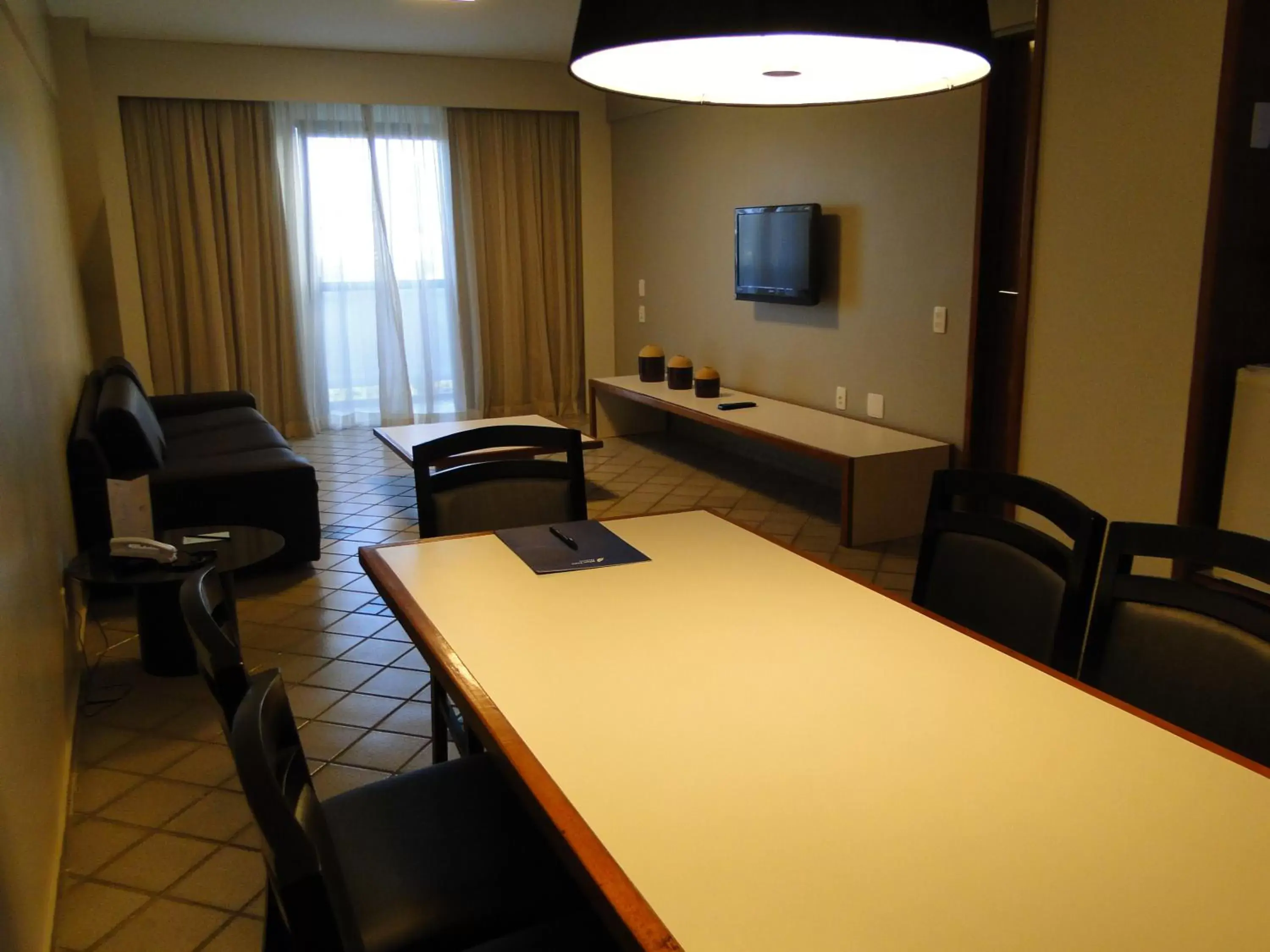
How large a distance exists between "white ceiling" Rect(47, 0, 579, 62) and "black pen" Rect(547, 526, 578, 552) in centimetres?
359

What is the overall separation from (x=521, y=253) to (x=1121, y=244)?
194 inches

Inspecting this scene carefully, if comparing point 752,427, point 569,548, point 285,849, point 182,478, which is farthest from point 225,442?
point 285,849

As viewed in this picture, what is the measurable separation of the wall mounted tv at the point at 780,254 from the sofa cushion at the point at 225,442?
8.71ft

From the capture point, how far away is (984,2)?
49.1 inches

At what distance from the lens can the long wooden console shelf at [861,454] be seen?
13.8 ft

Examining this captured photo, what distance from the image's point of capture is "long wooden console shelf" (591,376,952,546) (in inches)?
166

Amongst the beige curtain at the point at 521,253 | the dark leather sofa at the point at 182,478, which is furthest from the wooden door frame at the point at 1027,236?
the beige curtain at the point at 521,253

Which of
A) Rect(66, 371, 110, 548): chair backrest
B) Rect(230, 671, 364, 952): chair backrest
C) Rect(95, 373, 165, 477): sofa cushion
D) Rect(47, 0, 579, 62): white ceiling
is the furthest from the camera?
Rect(47, 0, 579, 62): white ceiling

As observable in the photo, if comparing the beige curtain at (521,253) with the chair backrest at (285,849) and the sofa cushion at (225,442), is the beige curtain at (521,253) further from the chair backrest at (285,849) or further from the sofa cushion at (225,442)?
the chair backrest at (285,849)

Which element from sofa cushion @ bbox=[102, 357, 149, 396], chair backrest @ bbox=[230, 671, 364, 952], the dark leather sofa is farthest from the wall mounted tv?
chair backrest @ bbox=[230, 671, 364, 952]

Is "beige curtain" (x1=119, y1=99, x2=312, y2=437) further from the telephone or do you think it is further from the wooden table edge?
the telephone

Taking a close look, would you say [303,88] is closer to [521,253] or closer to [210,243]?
[210,243]

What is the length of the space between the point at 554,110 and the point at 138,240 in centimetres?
293

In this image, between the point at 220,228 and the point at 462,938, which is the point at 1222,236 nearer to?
the point at 462,938
